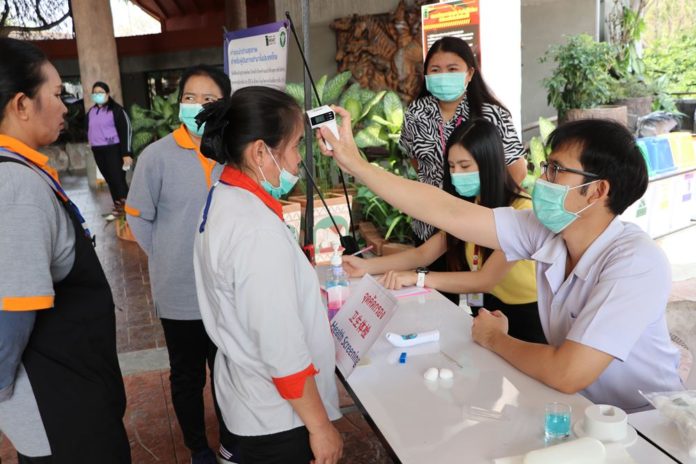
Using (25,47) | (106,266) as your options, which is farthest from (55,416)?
(106,266)

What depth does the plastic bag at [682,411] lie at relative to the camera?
1.23 metres

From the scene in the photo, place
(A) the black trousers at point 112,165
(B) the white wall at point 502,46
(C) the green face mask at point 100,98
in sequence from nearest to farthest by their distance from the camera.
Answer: (B) the white wall at point 502,46 < (C) the green face mask at point 100,98 < (A) the black trousers at point 112,165

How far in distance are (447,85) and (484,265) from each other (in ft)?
3.60

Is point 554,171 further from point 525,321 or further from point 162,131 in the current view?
point 162,131

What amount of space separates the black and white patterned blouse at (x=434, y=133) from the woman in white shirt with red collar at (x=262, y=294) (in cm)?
151

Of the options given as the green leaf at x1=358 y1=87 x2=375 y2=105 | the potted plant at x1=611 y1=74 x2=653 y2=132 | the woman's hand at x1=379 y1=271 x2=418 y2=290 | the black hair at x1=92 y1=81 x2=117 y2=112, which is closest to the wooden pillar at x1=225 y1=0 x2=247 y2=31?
the black hair at x1=92 y1=81 x2=117 y2=112

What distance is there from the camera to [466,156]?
2324mm

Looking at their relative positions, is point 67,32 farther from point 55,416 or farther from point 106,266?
point 55,416

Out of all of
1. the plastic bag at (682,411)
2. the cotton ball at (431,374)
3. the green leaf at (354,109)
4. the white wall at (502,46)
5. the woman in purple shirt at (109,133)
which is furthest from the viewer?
the woman in purple shirt at (109,133)

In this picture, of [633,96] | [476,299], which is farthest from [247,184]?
→ [633,96]

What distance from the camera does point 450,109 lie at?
306cm

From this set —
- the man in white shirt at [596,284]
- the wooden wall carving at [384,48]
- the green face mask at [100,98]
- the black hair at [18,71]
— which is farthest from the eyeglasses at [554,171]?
the wooden wall carving at [384,48]

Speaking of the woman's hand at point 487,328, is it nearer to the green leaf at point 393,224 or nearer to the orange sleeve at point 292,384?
the orange sleeve at point 292,384

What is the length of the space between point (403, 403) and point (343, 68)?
8273 mm
